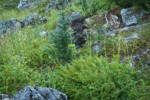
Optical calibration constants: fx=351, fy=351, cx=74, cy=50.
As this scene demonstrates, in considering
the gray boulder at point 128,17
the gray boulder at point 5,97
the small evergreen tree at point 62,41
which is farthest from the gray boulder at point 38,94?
the gray boulder at point 128,17

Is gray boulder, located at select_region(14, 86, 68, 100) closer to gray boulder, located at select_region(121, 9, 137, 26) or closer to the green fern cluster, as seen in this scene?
the green fern cluster

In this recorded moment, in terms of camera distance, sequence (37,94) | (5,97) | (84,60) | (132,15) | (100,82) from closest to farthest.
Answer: (37,94) → (5,97) → (100,82) → (84,60) → (132,15)

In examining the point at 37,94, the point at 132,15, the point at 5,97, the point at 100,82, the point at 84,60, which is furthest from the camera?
the point at 132,15

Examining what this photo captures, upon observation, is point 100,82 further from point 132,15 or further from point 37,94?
point 132,15

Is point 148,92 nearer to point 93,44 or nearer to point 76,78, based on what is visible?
point 76,78

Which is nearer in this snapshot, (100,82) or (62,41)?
(100,82)

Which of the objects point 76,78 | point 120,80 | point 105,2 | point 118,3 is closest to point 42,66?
point 76,78

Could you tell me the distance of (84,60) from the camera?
7.88m

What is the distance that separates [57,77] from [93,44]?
2.51 m

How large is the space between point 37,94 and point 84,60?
1.74m

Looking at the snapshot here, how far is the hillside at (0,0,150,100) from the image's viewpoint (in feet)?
23.4

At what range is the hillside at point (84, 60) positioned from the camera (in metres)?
7.13

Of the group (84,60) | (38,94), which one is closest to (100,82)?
(84,60)

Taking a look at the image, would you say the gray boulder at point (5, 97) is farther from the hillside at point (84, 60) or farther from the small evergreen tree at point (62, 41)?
the small evergreen tree at point (62, 41)
